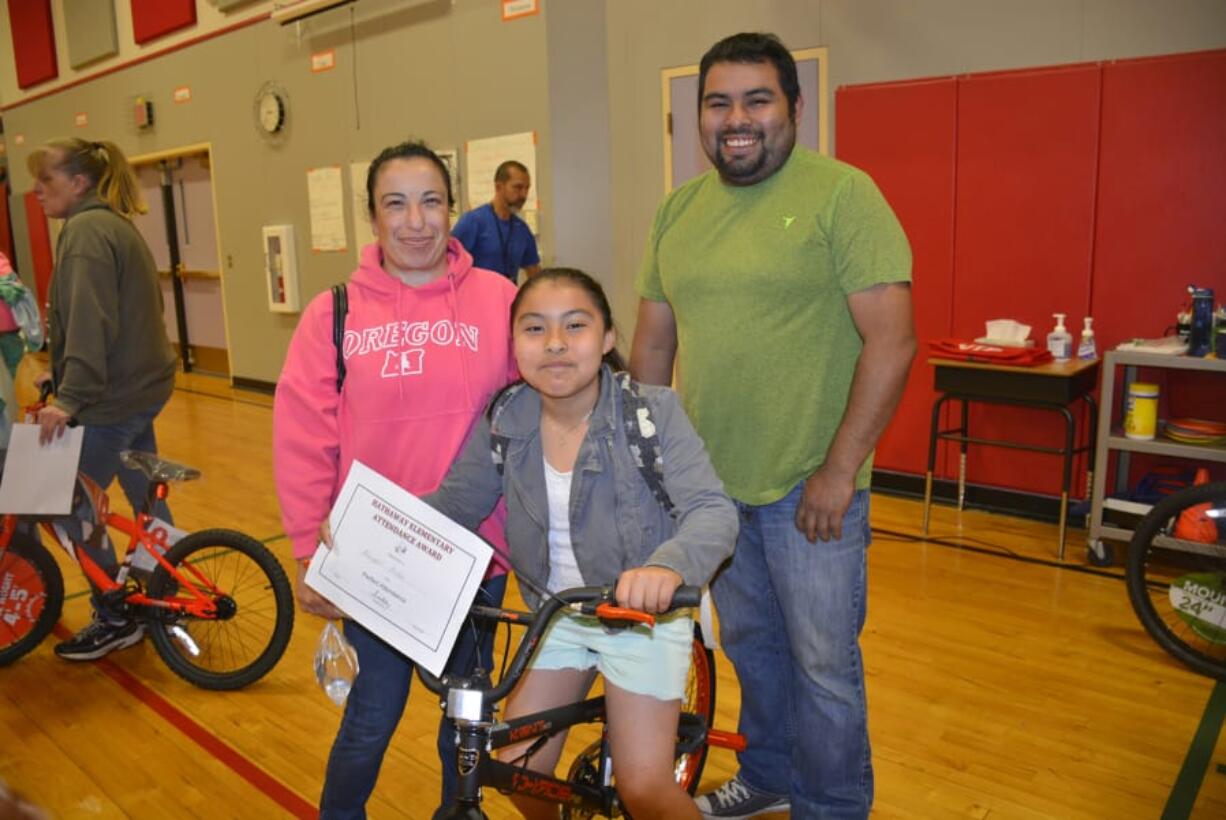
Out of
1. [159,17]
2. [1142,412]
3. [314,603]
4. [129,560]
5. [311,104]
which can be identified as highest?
[159,17]

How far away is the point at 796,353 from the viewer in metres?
1.86

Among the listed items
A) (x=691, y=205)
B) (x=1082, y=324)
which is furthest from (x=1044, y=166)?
(x=691, y=205)

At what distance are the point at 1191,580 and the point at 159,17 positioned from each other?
10169 mm

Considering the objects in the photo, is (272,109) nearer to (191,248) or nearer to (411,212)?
(191,248)

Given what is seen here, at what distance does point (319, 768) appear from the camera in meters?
2.69

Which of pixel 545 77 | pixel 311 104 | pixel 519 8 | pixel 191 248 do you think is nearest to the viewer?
pixel 545 77

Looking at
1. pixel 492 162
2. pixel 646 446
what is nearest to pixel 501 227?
pixel 492 162

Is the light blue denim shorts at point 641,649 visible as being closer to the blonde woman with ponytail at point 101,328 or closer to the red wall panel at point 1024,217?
the blonde woman with ponytail at point 101,328

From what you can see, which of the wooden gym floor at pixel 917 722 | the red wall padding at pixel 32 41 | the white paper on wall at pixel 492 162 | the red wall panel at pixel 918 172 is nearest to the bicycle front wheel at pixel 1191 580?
the wooden gym floor at pixel 917 722

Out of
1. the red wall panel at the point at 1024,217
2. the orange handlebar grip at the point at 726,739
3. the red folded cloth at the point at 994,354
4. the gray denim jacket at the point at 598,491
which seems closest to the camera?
the gray denim jacket at the point at 598,491

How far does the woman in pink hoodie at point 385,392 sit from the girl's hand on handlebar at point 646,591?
49cm

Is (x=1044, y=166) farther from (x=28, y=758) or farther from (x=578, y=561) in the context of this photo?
(x=28, y=758)

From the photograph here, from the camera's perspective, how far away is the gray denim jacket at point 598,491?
5.39 feet

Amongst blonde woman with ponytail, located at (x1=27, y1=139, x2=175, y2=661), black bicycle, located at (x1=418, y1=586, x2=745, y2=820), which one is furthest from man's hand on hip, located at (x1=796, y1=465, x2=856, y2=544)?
blonde woman with ponytail, located at (x1=27, y1=139, x2=175, y2=661)
